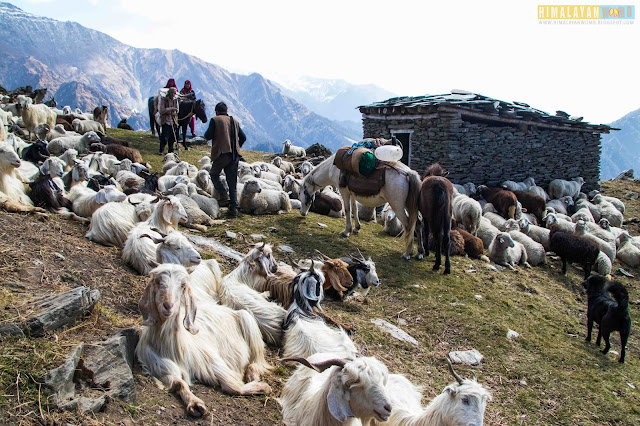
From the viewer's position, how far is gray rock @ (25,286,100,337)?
340 cm

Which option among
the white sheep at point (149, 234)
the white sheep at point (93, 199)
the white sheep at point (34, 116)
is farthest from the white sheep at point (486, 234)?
the white sheep at point (34, 116)

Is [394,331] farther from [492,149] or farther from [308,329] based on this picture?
[492,149]

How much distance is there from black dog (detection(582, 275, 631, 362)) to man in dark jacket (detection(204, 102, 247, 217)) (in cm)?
704

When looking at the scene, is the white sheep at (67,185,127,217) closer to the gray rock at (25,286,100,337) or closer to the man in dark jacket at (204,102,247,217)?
the man in dark jacket at (204,102,247,217)

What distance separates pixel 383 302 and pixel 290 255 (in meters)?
1.90

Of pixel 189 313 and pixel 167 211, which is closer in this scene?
pixel 189 313

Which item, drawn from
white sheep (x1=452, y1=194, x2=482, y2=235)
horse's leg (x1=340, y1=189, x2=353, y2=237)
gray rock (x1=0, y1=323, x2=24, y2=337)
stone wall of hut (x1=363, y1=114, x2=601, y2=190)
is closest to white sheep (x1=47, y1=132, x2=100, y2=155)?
horse's leg (x1=340, y1=189, x2=353, y2=237)

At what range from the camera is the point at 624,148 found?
13750 centimetres

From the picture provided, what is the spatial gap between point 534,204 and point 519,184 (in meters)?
2.73

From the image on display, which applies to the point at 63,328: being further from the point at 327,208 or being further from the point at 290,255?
the point at 327,208

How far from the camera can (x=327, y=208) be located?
1230 cm

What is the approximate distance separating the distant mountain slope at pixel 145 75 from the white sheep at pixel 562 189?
122644 millimetres

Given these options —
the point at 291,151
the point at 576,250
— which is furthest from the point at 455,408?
the point at 291,151

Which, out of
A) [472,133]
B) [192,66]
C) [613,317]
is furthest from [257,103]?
[613,317]
